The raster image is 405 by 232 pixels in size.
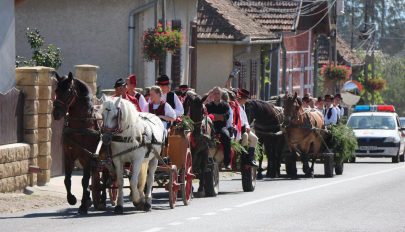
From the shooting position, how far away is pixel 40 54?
103 feet

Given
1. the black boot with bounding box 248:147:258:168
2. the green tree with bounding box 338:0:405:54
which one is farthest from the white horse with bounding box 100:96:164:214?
the green tree with bounding box 338:0:405:54

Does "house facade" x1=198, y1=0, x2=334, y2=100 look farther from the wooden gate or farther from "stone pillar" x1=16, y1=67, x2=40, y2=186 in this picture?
"stone pillar" x1=16, y1=67, x2=40, y2=186

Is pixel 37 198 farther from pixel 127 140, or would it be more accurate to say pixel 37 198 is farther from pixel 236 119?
pixel 236 119

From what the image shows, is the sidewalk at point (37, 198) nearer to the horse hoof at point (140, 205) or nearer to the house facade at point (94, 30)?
the horse hoof at point (140, 205)

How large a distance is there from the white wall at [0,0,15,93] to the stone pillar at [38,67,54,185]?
587mm

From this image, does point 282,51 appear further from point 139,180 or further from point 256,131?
point 139,180

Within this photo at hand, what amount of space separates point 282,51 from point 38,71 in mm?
30934

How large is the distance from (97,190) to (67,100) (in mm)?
1457

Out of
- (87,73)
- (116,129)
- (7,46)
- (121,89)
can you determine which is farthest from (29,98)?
(116,129)

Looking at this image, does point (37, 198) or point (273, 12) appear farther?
point (273, 12)

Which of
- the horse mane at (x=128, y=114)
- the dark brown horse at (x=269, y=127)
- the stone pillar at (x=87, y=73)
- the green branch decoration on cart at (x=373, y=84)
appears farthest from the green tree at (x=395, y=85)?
the horse mane at (x=128, y=114)

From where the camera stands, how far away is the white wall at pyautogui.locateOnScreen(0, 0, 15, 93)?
23469mm

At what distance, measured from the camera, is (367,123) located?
43438mm

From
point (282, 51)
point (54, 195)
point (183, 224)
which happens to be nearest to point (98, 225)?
point (183, 224)
